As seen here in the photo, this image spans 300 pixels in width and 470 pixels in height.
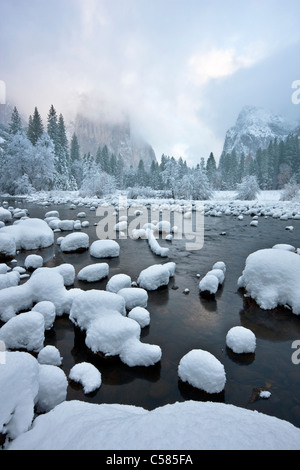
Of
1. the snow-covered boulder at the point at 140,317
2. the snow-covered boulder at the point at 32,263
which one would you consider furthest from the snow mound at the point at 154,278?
the snow-covered boulder at the point at 32,263

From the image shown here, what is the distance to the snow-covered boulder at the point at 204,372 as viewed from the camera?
2961mm

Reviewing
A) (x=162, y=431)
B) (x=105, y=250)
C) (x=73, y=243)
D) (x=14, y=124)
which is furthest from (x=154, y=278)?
(x=14, y=124)

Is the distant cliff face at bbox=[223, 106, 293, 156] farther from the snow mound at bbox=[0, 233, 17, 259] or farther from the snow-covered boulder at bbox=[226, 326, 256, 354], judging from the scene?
the snow-covered boulder at bbox=[226, 326, 256, 354]

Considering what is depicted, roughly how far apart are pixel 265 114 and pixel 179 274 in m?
204

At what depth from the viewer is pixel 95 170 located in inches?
1462

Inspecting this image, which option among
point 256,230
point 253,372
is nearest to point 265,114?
point 256,230

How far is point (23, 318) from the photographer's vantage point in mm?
3508

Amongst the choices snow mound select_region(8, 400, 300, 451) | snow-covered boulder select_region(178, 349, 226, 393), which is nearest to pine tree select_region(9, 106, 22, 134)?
snow-covered boulder select_region(178, 349, 226, 393)

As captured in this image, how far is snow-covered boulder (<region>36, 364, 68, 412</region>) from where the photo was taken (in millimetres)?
2578

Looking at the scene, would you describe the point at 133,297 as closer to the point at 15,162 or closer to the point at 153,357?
the point at 153,357

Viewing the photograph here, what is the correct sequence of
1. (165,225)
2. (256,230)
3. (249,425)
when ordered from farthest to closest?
(256,230) → (165,225) → (249,425)

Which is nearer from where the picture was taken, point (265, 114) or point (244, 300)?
point (244, 300)

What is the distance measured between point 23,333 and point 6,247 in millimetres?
5351
